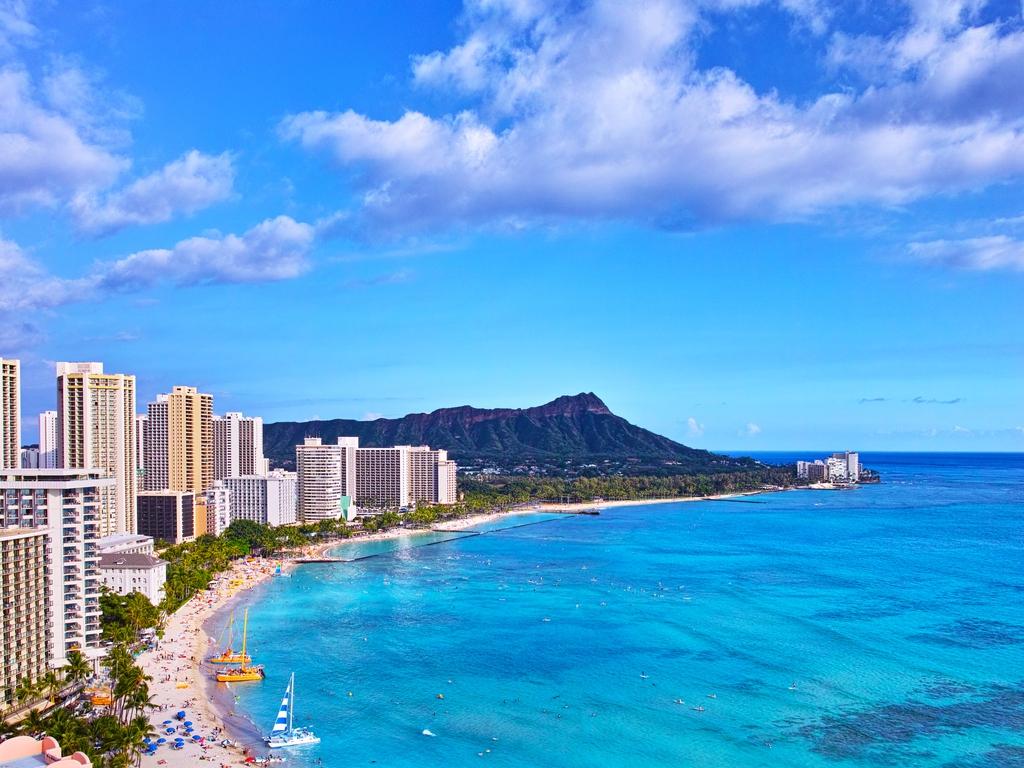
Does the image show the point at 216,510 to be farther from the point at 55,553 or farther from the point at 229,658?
the point at 55,553

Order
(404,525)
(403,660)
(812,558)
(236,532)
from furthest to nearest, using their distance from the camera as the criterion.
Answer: (404,525) → (236,532) → (812,558) → (403,660)

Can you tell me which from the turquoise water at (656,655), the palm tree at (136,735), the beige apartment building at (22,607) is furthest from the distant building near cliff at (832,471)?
the palm tree at (136,735)

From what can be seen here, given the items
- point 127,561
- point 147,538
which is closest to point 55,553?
point 127,561

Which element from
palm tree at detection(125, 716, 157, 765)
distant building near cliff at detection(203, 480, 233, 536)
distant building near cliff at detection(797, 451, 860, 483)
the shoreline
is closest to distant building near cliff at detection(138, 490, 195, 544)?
distant building near cliff at detection(203, 480, 233, 536)

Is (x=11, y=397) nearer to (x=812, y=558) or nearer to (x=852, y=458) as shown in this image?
(x=812, y=558)

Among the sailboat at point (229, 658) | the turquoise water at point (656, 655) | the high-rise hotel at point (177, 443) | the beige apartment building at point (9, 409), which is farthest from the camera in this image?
the high-rise hotel at point (177, 443)

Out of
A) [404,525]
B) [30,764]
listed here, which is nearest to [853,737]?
[30,764]

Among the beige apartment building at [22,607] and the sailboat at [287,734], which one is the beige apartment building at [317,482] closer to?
the beige apartment building at [22,607]
